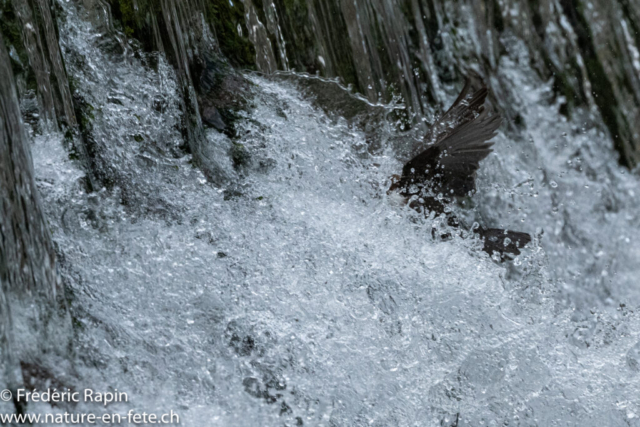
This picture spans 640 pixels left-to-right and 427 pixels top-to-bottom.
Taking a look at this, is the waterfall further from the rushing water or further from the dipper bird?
the dipper bird

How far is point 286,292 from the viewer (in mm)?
1769

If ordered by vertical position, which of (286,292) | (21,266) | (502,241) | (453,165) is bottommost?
(502,241)

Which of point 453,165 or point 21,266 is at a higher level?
point 21,266

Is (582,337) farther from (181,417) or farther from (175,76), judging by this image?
(175,76)

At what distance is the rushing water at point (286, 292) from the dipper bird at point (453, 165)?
0.07 m

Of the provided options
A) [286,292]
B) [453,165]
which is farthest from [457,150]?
[286,292]

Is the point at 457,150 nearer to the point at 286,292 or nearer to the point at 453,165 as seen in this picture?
the point at 453,165

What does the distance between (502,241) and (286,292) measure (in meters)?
0.86

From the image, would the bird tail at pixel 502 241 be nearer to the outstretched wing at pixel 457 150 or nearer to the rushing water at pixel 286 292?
the rushing water at pixel 286 292

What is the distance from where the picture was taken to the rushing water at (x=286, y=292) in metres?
1.55

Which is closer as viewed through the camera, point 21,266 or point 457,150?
point 21,266

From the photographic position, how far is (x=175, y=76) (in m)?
2.06

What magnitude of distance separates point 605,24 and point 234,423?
A: 2060 mm

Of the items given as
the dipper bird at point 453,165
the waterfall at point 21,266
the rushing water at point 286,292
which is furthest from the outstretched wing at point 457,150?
the waterfall at point 21,266
